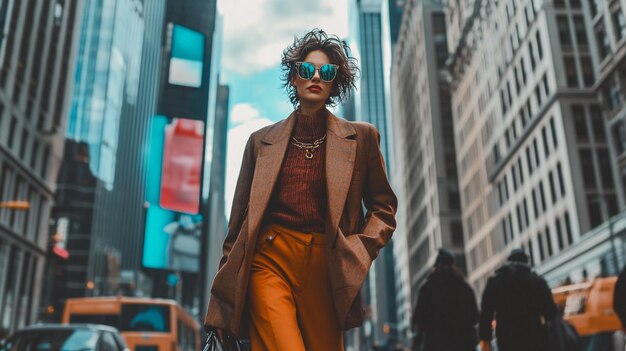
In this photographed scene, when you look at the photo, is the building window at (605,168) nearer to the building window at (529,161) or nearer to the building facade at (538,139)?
the building facade at (538,139)

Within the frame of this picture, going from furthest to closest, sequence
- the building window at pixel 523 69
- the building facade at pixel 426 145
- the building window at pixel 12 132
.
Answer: the building facade at pixel 426 145 → the building window at pixel 523 69 → the building window at pixel 12 132

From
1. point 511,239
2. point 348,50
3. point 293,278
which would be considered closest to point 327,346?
point 293,278

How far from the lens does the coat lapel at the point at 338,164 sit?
2.89m

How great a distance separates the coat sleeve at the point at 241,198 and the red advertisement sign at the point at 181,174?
76.1 m

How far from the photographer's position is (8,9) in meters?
37.2

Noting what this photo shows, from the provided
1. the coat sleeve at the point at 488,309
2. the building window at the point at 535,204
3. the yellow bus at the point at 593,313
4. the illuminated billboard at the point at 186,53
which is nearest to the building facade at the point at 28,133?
the illuminated billboard at the point at 186,53

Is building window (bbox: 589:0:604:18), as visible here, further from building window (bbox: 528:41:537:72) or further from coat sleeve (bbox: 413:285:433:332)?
coat sleeve (bbox: 413:285:433:332)

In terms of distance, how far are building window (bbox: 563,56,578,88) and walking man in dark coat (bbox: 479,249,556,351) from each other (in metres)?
41.4

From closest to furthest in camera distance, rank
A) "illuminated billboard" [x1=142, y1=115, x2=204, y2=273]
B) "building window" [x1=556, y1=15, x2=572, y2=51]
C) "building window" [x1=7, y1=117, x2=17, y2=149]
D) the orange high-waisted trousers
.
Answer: the orange high-waisted trousers
"building window" [x1=7, y1=117, x2=17, y2=149]
"building window" [x1=556, y1=15, x2=572, y2=51]
"illuminated billboard" [x1=142, y1=115, x2=204, y2=273]

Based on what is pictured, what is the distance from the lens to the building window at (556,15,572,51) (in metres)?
45.6

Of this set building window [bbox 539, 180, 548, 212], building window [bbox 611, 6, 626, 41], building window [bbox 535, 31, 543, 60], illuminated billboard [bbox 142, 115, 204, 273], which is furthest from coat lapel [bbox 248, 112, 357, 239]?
illuminated billboard [bbox 142, 115, 204, 273]

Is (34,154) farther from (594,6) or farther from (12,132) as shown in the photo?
(594,6)

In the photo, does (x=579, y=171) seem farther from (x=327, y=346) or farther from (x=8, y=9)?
(x=327, y=346)

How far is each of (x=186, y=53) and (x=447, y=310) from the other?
78688 millimetres
